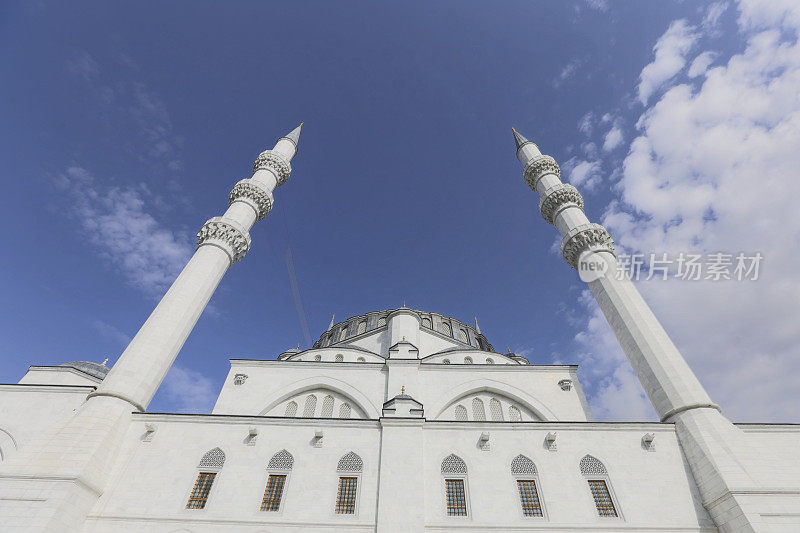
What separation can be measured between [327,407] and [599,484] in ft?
44.8

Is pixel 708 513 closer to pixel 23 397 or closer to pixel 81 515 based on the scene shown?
pixel 81 515

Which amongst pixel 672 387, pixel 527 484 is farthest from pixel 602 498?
pixel 672 387

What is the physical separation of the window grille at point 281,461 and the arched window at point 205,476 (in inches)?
63.4

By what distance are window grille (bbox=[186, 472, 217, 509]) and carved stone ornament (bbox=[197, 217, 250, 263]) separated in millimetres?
11316

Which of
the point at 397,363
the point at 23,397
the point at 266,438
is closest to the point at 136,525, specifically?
the point at 266,438

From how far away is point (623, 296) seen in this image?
17.9 m

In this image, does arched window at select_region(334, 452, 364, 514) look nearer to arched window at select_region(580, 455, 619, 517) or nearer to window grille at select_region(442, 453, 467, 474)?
window grille at select_region(442, 453, 467, 474)

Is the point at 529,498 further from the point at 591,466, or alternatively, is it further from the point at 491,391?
the point at 491,391

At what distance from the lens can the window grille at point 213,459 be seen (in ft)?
42.1

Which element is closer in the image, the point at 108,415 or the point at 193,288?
the point at 108,415

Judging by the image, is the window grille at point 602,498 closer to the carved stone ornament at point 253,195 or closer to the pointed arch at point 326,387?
the pointed arch at point 326,387

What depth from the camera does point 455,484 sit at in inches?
492

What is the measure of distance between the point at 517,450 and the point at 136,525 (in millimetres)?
11892

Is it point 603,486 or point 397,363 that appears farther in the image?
point 397,363
